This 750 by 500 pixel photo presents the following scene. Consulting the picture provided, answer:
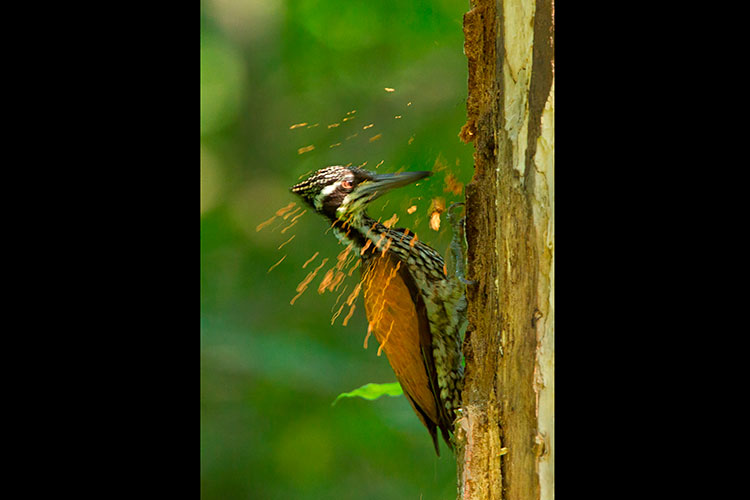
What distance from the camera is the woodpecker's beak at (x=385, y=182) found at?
90.7 inches

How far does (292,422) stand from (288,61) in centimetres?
201

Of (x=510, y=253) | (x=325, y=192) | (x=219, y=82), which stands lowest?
(x=510, y=253)

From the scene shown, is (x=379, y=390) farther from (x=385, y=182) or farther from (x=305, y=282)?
(x=305, y=282)

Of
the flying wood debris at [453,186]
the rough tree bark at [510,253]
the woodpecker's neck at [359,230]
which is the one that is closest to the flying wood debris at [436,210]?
the flying wood debris at [453,186]

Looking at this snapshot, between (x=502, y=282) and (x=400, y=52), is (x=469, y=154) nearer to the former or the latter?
(x=502, y=282)

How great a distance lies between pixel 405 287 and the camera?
2.41 m

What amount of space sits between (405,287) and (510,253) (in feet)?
2.92

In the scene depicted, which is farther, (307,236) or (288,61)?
(288,61)

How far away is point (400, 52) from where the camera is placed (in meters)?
3.48

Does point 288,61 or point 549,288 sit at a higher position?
point 288,61

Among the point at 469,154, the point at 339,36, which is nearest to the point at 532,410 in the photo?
the point at 469,154

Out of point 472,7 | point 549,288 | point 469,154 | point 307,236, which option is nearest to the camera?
point 549,288

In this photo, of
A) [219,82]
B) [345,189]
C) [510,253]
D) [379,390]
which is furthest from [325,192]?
[219,82]

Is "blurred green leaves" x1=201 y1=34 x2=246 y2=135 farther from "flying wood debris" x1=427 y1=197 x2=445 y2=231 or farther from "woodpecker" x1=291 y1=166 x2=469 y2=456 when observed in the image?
"flying wood debris" x1=427 y1=197 x2=445 y2=231
